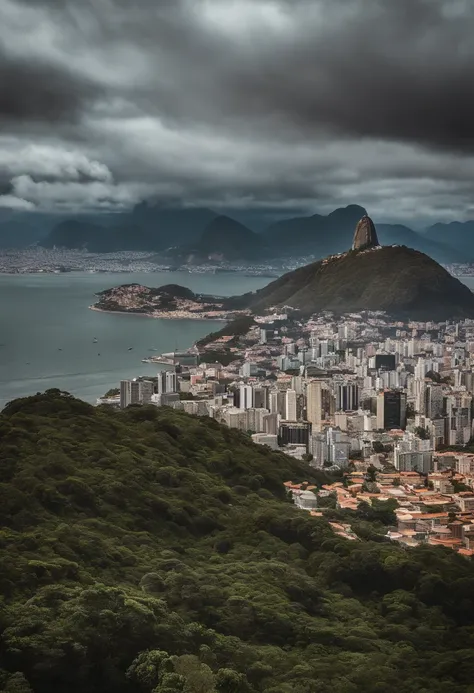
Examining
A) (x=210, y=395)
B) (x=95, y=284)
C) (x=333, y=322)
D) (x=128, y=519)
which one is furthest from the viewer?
(x=95, y=284)

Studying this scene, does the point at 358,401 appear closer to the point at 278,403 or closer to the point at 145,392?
the point at 278,403

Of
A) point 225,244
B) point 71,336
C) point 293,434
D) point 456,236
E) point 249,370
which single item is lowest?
point 293,434

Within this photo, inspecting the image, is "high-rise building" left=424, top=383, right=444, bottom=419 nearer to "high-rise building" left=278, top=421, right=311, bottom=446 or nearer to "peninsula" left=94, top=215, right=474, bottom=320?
"high-rise building" left=278, top=421, right=311, bottom=446

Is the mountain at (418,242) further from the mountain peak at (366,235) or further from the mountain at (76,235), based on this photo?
the mountain at (76,235)

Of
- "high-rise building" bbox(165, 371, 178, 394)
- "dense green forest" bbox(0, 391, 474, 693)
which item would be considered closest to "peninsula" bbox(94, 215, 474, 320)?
"high-rise building" bbox(165, 371, 178, 394)

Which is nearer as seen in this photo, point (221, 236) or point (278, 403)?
point (278, 403)

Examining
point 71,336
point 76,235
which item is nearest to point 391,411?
point 71,336

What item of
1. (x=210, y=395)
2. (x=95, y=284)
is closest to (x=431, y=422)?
(x=210, y=395)

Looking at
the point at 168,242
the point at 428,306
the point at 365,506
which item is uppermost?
the point at 168,242

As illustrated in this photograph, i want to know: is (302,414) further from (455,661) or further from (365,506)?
(455,661)
